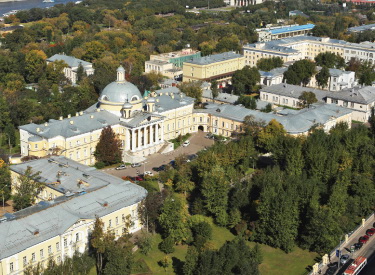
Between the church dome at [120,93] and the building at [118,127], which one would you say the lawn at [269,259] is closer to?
the building at [118,127]

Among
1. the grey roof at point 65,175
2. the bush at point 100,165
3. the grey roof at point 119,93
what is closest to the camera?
the grey roof at point 65,175

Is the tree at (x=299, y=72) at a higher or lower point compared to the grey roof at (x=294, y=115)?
higher

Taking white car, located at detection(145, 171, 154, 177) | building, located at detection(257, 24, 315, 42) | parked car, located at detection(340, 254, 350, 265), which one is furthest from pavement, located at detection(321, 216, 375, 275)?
building, located at detection(257, 24, 315, 42)

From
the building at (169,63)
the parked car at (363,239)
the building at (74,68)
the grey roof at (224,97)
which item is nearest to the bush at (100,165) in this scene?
the grey roof at (224,97)

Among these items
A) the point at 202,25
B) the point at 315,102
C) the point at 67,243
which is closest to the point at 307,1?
the point at 202,25

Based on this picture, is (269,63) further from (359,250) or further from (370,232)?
(359,250)

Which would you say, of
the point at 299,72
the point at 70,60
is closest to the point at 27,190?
the point at 70,60

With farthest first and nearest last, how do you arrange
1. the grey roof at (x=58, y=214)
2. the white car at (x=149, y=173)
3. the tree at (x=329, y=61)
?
1. the tree at (x=329, y=61)
2. the white car at (x=149, y=173)
3. the grey roof at (x=58, y=214)
